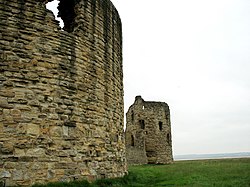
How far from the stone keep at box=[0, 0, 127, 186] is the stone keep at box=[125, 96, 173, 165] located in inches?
712

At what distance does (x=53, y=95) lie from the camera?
25.1 feet

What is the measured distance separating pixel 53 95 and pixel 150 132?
20834 mm

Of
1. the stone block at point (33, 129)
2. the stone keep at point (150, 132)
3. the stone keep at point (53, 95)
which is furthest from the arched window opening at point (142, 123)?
the stone block at point (33, 129)

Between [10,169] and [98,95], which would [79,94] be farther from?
[10,169]

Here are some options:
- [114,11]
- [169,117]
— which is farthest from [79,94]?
[169,117]

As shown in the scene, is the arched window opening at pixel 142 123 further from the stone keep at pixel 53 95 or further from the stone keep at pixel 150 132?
the stone keep at pixel 53 95

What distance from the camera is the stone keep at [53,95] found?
696cm

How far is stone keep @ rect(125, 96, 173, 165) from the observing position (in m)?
27.5

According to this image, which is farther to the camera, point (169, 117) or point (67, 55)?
point (169, 117)

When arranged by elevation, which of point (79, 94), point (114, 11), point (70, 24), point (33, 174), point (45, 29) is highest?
point (114, 11)

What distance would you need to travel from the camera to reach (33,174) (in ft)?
22.8

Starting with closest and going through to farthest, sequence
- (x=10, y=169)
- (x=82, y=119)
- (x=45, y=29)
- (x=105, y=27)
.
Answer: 1. (x=10, y=169)
2. (x=45, y=29)
3. (x=82, y=119)
4. (x=105, y=27)

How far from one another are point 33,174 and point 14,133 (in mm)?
937

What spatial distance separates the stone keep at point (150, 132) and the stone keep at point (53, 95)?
59.3 ft
